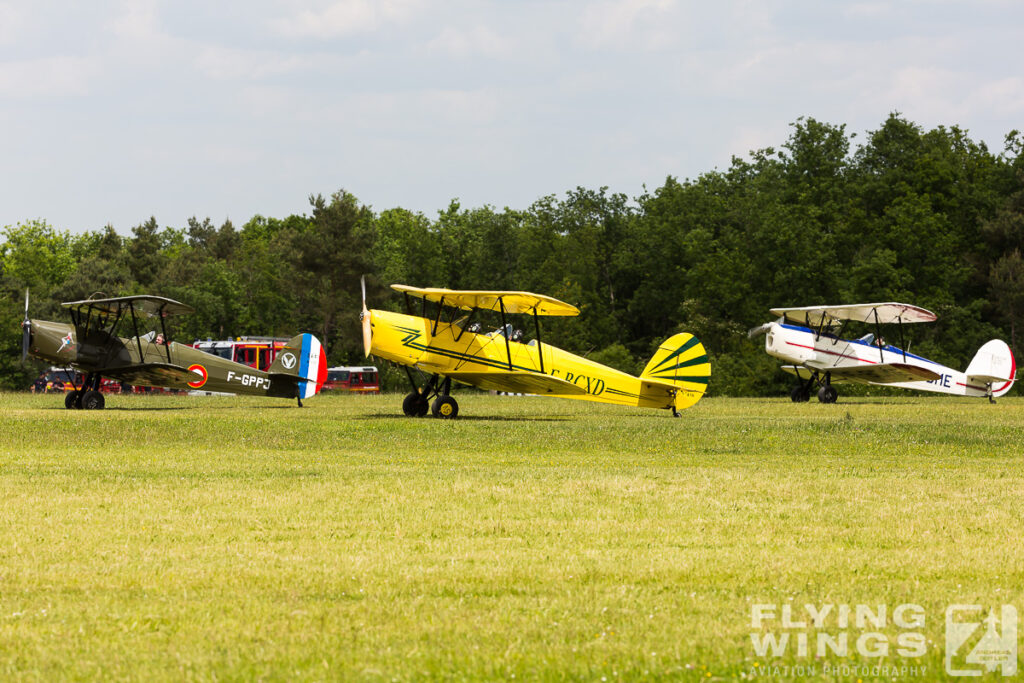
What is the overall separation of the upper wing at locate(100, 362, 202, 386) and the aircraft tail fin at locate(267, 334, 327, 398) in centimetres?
281

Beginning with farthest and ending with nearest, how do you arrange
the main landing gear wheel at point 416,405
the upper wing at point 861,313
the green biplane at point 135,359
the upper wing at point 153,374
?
1. the upper wing at point 861,313
2. the upper wing at point 153,374
3. the green biplane at point 135,359
4. the main landing gear wheel at point 416,405

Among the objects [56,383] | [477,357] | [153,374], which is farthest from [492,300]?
[56,383]

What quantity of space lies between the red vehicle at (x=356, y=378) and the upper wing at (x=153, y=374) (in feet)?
107

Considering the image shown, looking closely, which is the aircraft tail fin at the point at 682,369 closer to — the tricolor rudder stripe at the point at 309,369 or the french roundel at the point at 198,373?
the tricolor rudder stripe at the point at 309,369

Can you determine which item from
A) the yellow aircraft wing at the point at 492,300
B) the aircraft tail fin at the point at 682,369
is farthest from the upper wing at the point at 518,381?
the aircraft tail fin at the point at 682,369

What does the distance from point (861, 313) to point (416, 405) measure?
17.6 metres

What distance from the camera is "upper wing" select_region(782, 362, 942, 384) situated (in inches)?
1425

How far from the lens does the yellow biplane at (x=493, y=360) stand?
971 inches

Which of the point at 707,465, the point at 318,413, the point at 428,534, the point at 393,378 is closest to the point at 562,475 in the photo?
the point at 707,465

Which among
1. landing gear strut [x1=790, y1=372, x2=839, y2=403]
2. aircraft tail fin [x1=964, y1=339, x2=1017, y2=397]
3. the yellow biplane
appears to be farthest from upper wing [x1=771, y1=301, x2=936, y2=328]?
the yellow biplane

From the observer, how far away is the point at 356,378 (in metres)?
63.4

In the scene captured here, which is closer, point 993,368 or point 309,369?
point 309,369

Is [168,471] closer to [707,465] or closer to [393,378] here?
[707,465]

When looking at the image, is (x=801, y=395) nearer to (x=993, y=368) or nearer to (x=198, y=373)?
(x=993, y=368)
